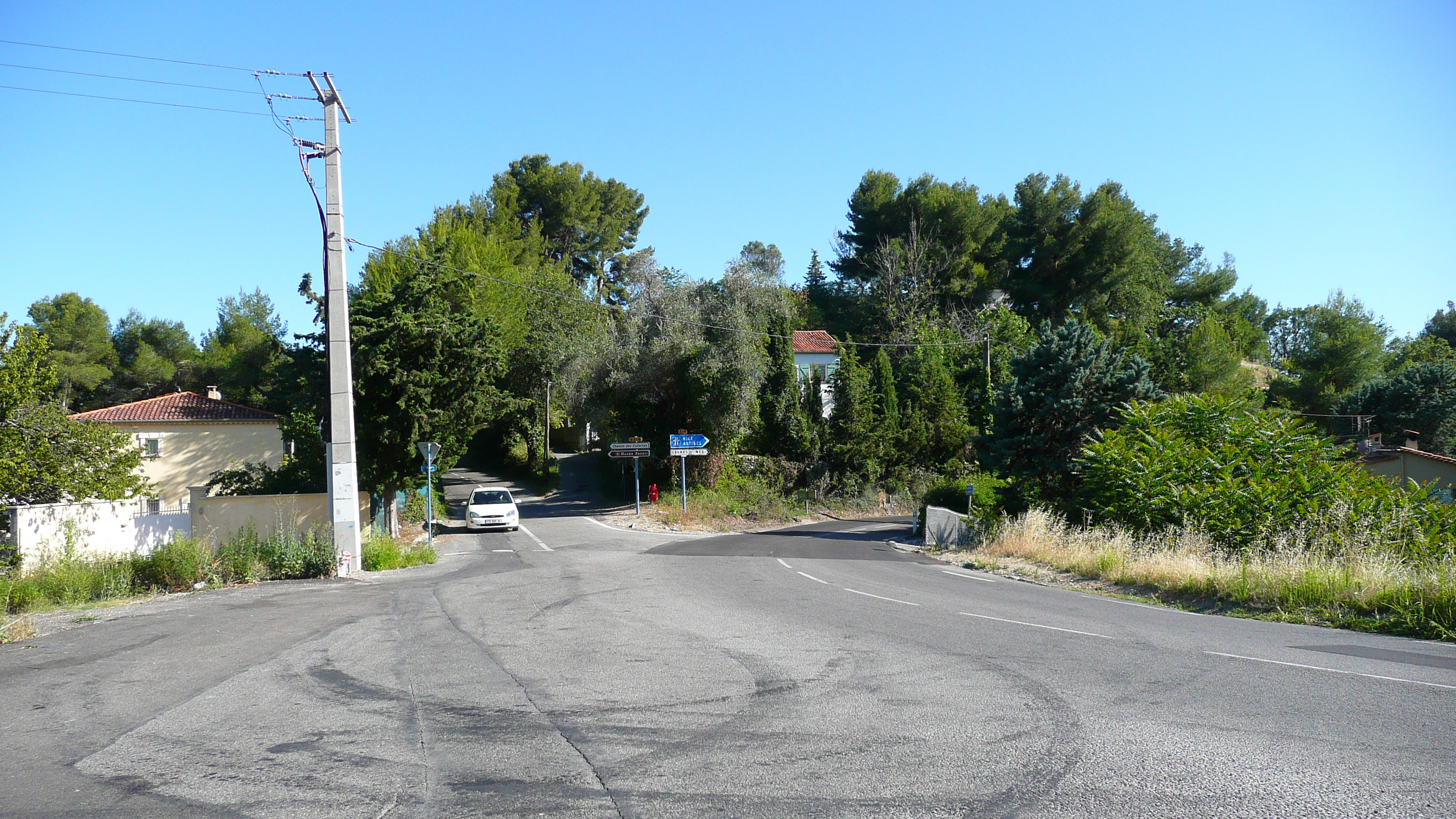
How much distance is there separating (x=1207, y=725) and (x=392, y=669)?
6732 mm

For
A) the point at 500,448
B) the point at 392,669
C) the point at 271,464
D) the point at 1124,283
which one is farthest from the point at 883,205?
the point at 392,669

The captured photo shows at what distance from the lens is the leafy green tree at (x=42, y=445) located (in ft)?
62.3

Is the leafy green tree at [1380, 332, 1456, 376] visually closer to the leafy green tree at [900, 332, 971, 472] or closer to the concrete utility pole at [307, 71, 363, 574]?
the leafy green tree at [900, 332, 971, 472]

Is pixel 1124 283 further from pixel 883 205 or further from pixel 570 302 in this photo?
pixel 570 302

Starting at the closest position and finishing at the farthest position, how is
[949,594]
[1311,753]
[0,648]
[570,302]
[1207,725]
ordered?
[1311,753]
[1207,725]
[0,648]
[949,594]
[570,302]

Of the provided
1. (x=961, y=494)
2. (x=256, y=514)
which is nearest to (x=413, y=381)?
(x=256, y=514)

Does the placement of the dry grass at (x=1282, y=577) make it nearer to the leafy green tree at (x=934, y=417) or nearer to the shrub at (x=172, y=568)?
the shrub at (x=172, y=568)

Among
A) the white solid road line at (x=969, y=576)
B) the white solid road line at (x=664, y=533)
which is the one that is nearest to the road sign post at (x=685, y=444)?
the white solid road line at (x=664, y=533)

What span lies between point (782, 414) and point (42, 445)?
93.3 ft

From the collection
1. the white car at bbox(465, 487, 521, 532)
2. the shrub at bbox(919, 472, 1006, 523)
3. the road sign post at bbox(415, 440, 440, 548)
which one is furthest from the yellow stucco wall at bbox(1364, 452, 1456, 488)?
the road sign post at bbox(415, 440, 440, 548)

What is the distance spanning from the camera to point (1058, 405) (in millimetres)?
26875

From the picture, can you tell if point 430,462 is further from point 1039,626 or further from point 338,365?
point 1039,626

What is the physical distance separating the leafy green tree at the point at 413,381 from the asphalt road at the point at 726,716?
14817mm

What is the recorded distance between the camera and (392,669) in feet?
27.2
